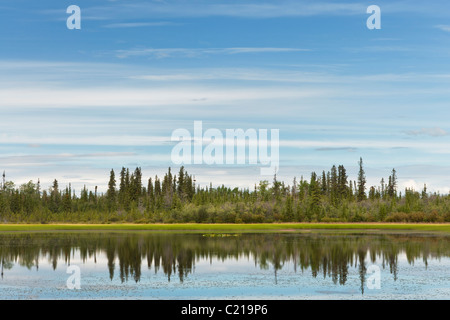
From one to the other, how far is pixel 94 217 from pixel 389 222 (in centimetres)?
9037

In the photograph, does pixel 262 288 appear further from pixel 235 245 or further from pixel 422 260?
pixel 235 245

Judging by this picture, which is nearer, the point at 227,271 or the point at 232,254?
the point at 227,271

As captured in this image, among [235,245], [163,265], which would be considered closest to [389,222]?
[235,245]

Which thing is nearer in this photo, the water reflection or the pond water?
the pond water

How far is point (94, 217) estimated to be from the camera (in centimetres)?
16900

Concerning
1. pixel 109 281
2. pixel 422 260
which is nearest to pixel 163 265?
pixel 109 281

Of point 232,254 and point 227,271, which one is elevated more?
point 227,271

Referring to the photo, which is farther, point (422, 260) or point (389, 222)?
point (389, 222)

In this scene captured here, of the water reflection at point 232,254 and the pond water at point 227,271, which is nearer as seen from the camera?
the pond water at point 227,271

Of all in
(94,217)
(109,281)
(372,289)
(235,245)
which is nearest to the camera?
(372,289)

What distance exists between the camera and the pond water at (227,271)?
38.6m

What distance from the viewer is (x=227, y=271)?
49.8 m

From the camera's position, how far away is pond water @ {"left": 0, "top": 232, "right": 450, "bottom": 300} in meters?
38.6
